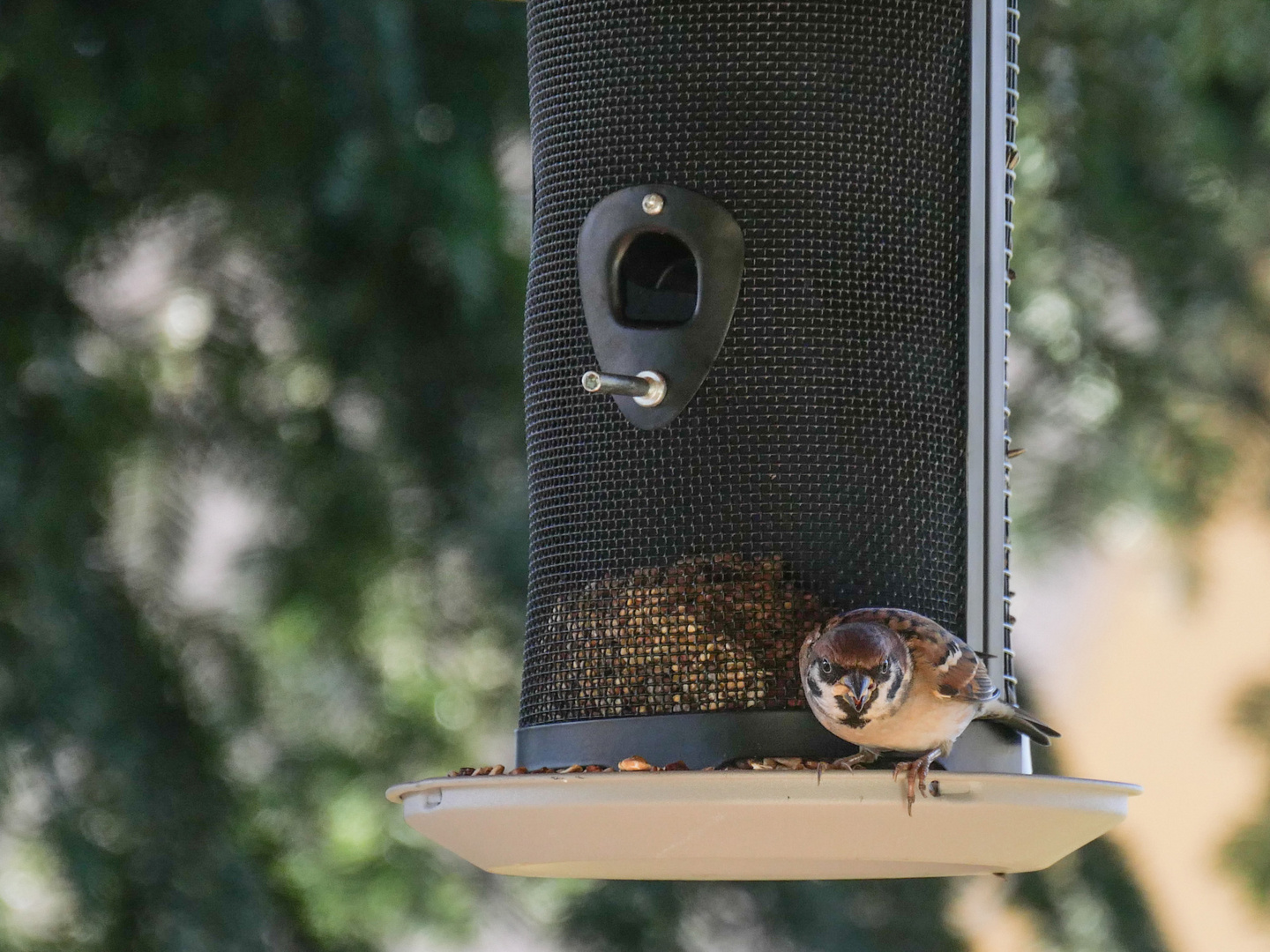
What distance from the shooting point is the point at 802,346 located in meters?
3.03

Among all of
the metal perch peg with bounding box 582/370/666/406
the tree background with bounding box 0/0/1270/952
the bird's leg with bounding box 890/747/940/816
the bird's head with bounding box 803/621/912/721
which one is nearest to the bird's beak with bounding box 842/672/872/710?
the bird's head with bounding box 803/621/912/721

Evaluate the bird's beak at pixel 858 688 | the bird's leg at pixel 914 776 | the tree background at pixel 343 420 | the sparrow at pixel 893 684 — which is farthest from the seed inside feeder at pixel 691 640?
the tree background at pixel 343 420

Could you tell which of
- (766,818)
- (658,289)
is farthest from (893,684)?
(658,289)

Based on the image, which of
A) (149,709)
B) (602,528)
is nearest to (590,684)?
(602,528)

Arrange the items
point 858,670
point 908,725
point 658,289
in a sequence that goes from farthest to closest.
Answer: point 658,289 → point 908,725 → point 858,670

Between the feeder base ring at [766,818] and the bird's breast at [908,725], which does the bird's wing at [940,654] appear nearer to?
the bird's breast at [908,725]

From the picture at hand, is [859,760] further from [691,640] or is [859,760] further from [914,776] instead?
[691,640]

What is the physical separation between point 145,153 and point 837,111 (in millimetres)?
2083

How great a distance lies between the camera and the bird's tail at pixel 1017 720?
285cm

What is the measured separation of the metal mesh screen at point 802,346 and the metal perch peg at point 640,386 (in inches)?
2.4

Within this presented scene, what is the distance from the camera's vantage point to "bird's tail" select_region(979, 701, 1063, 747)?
2.85m

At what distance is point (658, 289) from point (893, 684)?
86 cm

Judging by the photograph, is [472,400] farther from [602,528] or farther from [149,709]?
[602,528]

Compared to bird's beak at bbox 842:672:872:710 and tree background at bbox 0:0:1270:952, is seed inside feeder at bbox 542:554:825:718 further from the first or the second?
tree background at bbox 0:0:1270:952
